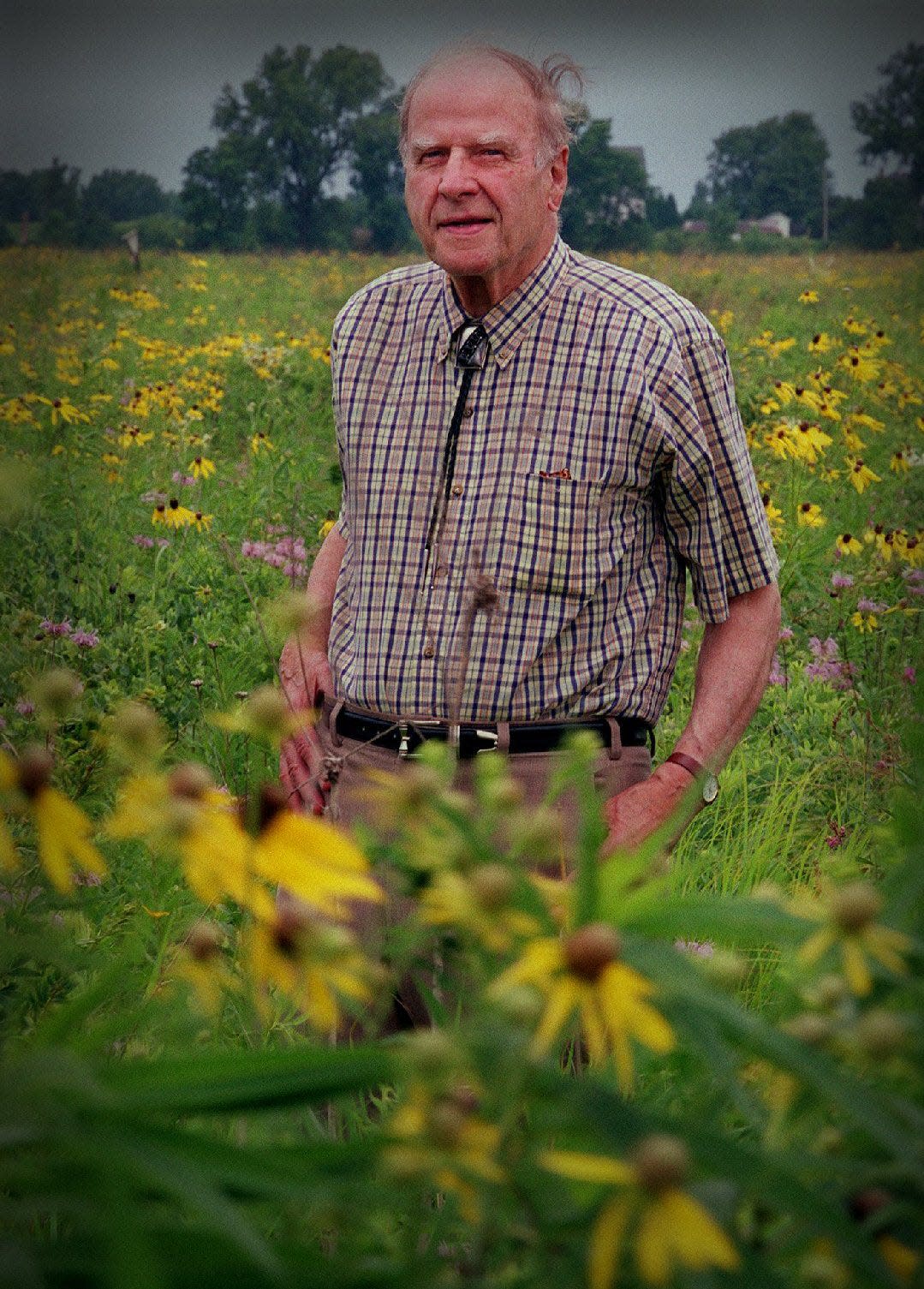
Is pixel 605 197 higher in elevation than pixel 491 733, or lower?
higher

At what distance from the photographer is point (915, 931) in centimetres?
53

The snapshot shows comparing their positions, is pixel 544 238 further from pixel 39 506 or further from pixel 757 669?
pixel 39 506

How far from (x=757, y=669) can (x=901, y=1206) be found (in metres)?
1.53

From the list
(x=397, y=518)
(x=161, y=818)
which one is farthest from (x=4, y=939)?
(x=397, y=518)

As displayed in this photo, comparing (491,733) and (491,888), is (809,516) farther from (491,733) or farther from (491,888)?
(491,888)

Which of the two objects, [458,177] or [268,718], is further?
[458,177]

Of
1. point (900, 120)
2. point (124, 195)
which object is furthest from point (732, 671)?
point (900, 120)

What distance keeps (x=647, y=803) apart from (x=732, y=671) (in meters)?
0.27

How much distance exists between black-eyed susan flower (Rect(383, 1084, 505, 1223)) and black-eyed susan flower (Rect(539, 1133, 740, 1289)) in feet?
0.09

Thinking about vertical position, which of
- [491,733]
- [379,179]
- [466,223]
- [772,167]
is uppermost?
[772,167]

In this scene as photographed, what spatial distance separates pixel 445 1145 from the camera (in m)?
0.43

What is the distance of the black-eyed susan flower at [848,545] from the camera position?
3.67 metres

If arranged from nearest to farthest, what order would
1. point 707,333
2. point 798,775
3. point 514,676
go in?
1. point 514,676
2. point 707,333
3. point 798,775

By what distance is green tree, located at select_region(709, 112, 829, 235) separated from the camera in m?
18.5
